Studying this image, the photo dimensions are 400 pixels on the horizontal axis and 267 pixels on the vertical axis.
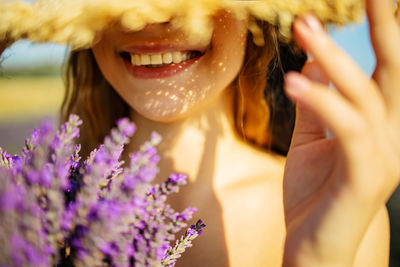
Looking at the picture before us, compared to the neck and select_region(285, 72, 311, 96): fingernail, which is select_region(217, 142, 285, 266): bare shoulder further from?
select_region(285, 72, 311, 96): fingernail

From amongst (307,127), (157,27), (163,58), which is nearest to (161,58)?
(163,58)

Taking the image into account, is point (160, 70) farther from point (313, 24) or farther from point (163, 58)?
point (313, 24)

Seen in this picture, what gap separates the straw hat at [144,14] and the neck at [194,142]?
0.50m

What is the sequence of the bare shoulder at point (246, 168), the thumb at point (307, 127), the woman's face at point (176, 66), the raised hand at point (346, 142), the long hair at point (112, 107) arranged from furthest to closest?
the long hair at point (112, 107) → the bare shoulder at point (246, 168) → the woman's face at point (176, 66) → the thumb at point (307, 127) → the raised hand at point (346, 142)

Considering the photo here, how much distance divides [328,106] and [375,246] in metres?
0.51

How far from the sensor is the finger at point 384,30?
22.5 inches

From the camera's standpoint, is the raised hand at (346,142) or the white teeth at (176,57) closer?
the raised hand at (346,142)

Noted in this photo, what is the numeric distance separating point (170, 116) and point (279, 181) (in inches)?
16.4

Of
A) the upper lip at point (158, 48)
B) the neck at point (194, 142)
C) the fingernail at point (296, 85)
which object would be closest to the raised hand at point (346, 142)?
the fingernail at point (296, 85)

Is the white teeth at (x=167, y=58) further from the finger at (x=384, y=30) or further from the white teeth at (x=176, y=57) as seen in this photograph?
the finger at (x=384, y=30)

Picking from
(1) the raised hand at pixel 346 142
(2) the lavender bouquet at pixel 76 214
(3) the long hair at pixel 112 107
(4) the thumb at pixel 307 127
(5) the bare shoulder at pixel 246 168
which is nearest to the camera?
(2) the lavender bouquet at pixel 76 214

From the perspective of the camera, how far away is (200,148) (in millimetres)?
1121

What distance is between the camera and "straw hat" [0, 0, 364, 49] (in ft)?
2.00

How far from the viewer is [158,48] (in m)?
0.92
